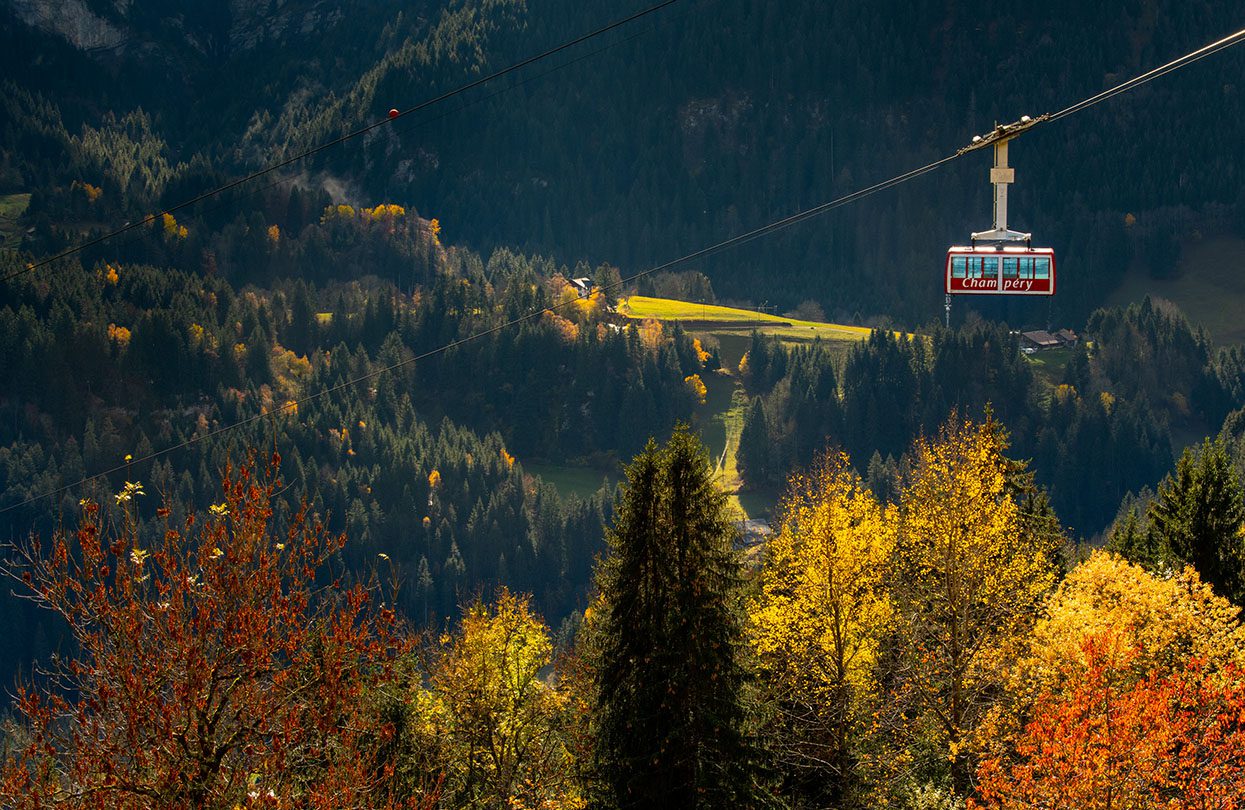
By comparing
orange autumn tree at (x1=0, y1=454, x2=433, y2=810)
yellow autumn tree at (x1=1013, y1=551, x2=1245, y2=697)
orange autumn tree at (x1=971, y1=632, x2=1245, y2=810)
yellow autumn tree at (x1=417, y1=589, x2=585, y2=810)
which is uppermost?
orange autumn tree at (x1=0, y1=454, x2=433, y2=810)

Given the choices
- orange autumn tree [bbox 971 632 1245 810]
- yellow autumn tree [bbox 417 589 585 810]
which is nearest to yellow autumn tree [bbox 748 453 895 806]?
orange autumn tree [bbox 971 632 1245 810]

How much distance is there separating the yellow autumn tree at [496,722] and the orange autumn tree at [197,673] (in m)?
30.1

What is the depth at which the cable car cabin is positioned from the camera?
152 ft

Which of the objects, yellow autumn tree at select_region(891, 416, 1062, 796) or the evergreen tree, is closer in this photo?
yellow autumn tree at select_region(891, 416, 1062, 796)

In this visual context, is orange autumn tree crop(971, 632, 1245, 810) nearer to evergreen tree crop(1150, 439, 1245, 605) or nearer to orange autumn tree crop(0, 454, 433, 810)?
evergreen tree crop(1150, 439, 1245, 605)

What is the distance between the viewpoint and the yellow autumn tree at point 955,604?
5147 cm

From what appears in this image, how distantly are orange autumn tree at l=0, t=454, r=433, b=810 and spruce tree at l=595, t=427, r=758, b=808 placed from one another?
20849 mm

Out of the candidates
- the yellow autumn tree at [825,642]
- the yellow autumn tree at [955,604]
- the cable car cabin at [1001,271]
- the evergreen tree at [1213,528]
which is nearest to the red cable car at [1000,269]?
the cable car cabin at [1001,271]

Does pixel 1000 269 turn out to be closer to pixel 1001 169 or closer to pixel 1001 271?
pixel 1001 271

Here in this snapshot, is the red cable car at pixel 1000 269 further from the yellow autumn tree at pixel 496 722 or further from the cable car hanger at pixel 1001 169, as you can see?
the yellow autumn tree at pixel 496 722

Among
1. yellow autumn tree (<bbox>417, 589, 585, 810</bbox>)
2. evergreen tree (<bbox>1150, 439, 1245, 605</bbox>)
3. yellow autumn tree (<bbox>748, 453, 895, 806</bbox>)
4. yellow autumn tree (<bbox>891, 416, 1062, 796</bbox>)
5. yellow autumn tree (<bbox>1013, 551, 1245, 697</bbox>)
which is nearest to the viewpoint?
yellow autumn tree (<bbox>1013, 551, 1245, 697</bbox>)

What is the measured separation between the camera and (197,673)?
1000 inches

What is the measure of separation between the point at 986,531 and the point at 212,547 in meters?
33.3

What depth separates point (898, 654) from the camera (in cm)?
5522
